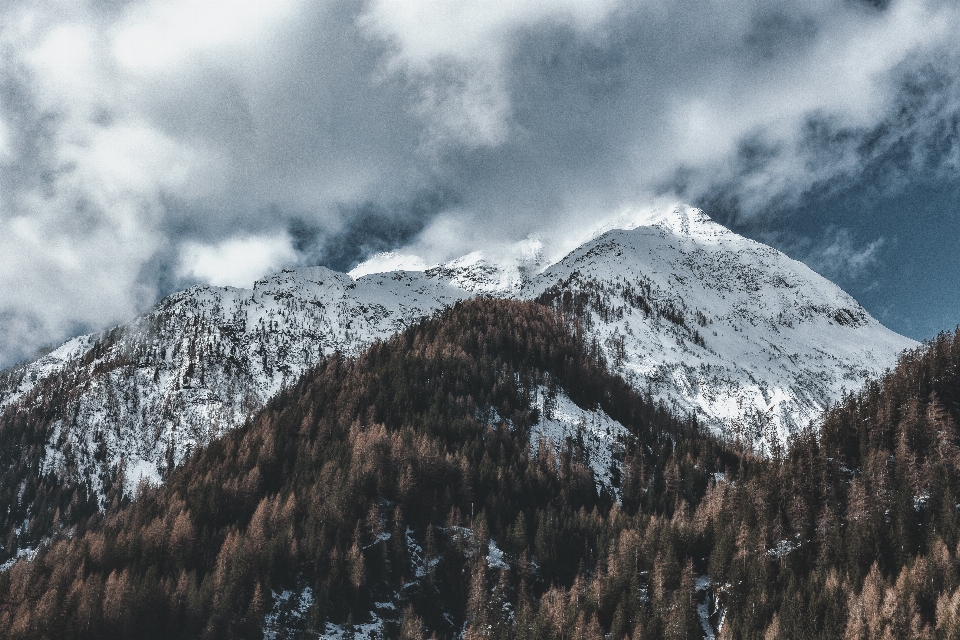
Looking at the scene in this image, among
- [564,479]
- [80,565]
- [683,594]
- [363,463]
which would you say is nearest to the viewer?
[683,594]

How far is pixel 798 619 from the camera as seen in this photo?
3501 inches

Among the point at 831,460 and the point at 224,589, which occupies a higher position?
the point at 831,460

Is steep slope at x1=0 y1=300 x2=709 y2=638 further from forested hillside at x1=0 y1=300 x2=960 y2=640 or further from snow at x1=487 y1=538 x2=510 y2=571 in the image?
forested hillside at x1=0 y1=300 x2=960 y2=640

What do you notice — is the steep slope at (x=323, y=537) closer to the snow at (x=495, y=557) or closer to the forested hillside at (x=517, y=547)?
Result: the snow at (x=495, y=557)

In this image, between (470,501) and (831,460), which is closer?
(831,460)

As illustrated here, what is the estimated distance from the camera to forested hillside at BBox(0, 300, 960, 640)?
99.8 metres

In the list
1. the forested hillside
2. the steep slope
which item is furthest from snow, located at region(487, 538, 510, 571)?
the forested hillside

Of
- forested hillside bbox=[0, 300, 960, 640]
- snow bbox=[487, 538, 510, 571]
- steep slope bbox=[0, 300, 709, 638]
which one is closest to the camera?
forested hillside bbox=[0, 300, 960, 640]

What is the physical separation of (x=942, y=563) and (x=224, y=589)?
129 metres

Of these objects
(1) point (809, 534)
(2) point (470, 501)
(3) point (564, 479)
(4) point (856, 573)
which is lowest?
(4) point (856, 573)

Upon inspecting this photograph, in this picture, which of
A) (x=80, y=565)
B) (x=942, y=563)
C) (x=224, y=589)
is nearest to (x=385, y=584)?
(x=224, y=589)

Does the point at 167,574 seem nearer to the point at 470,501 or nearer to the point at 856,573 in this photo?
the point at 470,501

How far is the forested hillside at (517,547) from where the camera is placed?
327 ft

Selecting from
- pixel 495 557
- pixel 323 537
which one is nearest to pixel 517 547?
pixel 495 557
